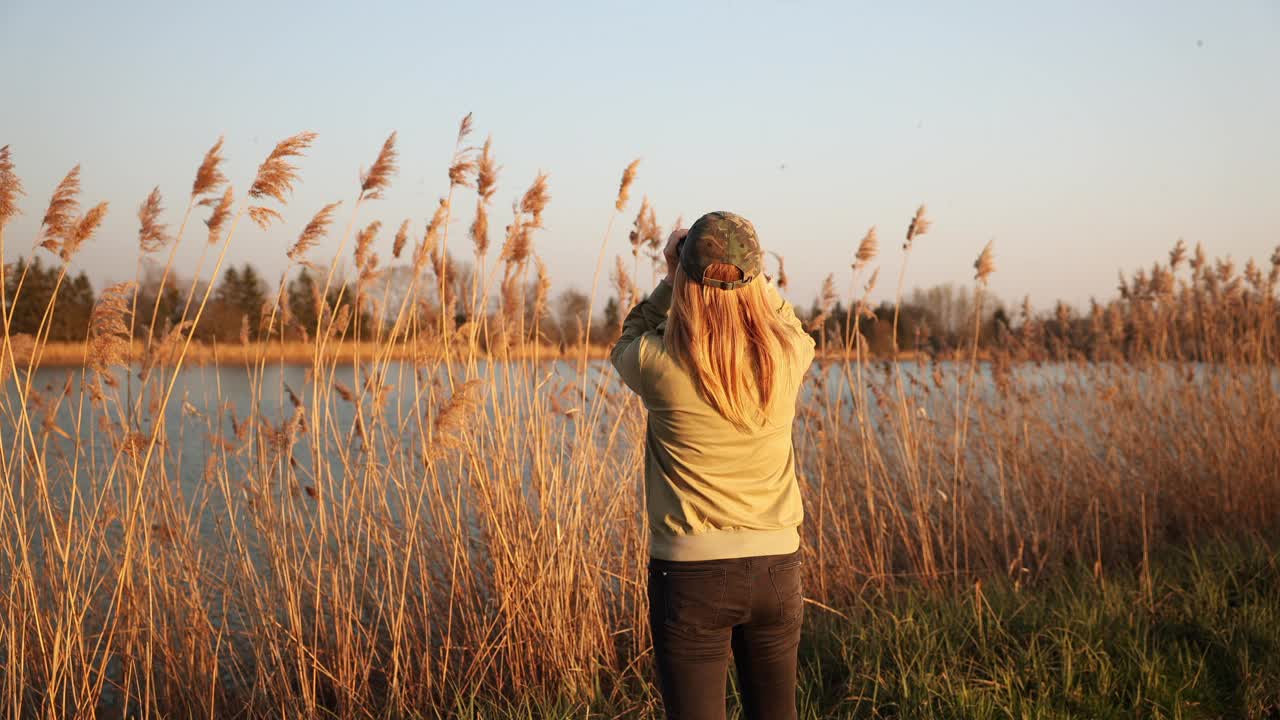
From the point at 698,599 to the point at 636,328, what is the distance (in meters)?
0.68

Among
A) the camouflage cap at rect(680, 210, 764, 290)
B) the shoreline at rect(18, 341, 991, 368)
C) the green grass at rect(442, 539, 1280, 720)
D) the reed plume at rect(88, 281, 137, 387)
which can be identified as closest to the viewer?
the camouflage cap at rect(680, 210, 764, 290)

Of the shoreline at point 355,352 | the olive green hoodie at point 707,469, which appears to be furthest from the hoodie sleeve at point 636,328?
the shoreline at point 355,352

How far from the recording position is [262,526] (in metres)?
3.53

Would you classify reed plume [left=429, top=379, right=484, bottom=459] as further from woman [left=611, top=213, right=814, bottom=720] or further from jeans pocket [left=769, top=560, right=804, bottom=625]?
jeans pocket [left=769, top=560, right=804, bottom=625]

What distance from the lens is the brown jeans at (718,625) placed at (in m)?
2.07

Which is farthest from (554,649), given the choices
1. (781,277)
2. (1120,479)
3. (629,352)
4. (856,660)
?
(1120,479)

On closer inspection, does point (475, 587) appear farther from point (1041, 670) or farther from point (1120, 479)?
point (1120, 479)

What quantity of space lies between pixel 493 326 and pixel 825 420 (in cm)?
207

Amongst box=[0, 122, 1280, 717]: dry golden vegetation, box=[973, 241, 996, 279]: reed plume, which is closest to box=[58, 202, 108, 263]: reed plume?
box=[0, 122, 1280, 717]: dry golden vegetation

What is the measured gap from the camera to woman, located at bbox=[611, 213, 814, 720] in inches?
80.2

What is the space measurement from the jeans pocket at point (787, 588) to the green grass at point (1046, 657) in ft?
3.78

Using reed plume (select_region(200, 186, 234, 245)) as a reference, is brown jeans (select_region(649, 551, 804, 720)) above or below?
below

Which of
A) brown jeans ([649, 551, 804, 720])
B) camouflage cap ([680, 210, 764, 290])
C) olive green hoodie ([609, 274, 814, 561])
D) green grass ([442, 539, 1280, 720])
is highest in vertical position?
camouflage cap ([680, 210, 764, 290])

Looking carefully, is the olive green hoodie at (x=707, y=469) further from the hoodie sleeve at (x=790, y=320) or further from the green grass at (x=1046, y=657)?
the green grass at (x=1046, y=657)
